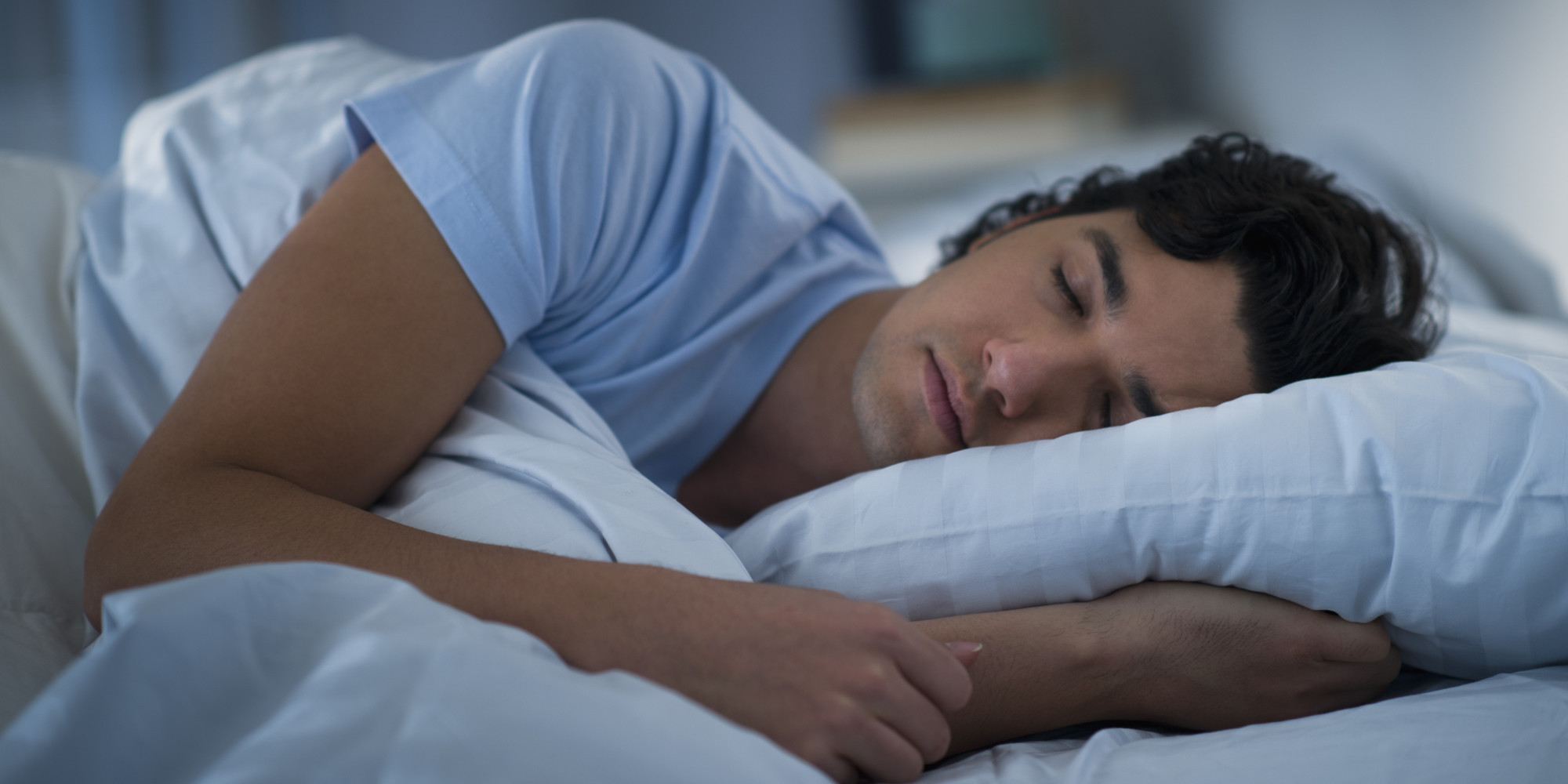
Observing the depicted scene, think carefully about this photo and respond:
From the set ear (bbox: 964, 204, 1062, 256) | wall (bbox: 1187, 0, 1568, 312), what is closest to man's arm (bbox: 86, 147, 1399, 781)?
ear (bbox: 964, 204, 1062, 256)

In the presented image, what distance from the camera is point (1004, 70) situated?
8.13 feet

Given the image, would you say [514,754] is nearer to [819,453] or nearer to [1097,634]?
[1097,634]

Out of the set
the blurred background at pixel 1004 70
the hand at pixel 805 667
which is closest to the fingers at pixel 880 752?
the hand at pixel 805 667

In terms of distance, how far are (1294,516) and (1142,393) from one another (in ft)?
0.60

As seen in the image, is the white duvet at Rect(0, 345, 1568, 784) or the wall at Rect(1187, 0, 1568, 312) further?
the wall at Rect(1187, 0, 1568, 312)

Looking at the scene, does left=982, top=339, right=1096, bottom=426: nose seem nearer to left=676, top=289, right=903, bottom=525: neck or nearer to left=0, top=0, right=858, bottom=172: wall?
left=676, top=289, right=903, bottom=525: neck

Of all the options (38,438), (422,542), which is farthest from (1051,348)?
(38,438)

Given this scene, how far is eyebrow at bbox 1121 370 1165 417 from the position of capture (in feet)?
2.41

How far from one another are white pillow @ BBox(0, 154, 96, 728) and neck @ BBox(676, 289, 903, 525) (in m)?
0.50

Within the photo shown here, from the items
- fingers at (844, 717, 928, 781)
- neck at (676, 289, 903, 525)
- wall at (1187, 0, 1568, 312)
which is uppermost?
wall at (1187, 0, 1568, 312)

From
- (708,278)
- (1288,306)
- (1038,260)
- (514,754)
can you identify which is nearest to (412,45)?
(708,278)

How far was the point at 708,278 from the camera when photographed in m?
0.89

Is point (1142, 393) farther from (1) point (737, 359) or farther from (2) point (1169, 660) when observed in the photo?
(1) point (737, 359)

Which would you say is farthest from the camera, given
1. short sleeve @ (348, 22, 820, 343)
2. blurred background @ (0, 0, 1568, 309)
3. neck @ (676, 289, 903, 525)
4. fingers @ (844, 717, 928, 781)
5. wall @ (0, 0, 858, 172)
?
wall @ (0, 0, 858, 172)
